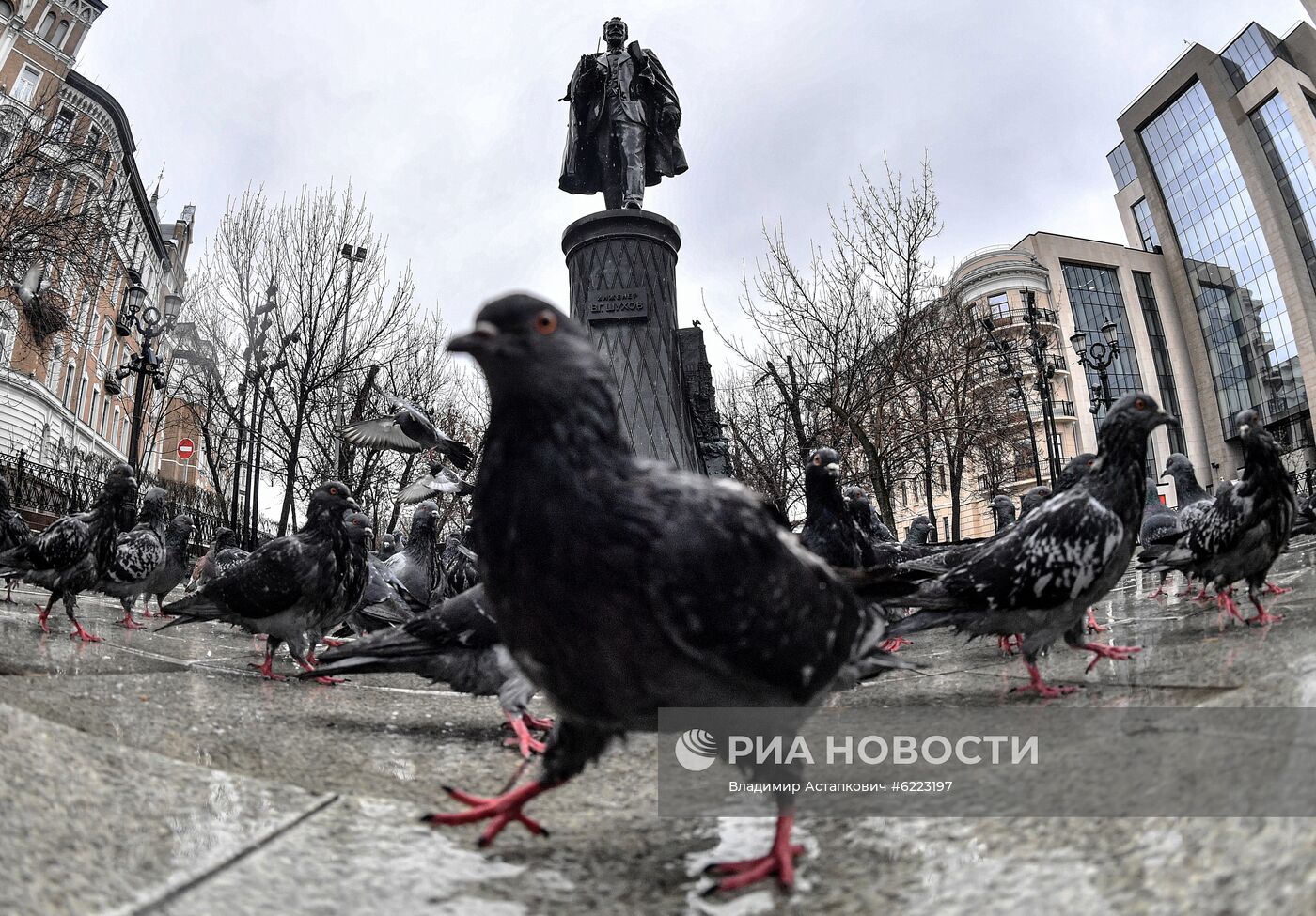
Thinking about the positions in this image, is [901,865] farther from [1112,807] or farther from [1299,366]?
[1299,366]

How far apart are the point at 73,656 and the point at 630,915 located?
473 centimetres

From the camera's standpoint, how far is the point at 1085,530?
3.41 meters

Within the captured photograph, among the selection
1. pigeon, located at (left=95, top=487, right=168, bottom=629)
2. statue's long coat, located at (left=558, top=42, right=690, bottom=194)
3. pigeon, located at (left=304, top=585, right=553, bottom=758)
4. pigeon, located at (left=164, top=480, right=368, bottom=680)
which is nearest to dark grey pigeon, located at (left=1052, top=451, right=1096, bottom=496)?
pigeon, located at (left=304, top=585, right=553, bottom=758)

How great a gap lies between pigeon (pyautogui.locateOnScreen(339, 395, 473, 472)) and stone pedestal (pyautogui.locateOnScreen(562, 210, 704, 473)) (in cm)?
209

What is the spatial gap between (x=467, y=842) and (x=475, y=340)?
1144 mm

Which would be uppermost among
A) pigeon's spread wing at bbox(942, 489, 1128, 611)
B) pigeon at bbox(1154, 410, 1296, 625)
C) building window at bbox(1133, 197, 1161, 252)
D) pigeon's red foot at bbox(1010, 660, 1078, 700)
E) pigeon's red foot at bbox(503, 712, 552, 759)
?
building window at bbox(1133, 197, 1161, 252)

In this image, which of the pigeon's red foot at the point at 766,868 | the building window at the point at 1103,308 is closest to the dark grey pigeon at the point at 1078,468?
the pigeon's red foot at the point at 766,868

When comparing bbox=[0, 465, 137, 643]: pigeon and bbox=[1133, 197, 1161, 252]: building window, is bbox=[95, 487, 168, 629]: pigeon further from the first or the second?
bbox=[1133, 197, 1161, 252]: building window

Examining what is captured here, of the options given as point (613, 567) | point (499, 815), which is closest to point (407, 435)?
point (499, 815)

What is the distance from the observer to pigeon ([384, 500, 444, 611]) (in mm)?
7961

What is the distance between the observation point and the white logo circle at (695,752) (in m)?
2.09

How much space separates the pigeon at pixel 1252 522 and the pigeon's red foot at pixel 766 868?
4323 millimetres

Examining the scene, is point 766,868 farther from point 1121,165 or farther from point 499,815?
point 1121,165

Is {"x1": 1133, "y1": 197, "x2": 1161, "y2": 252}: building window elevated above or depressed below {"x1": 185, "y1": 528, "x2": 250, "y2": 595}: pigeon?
above
